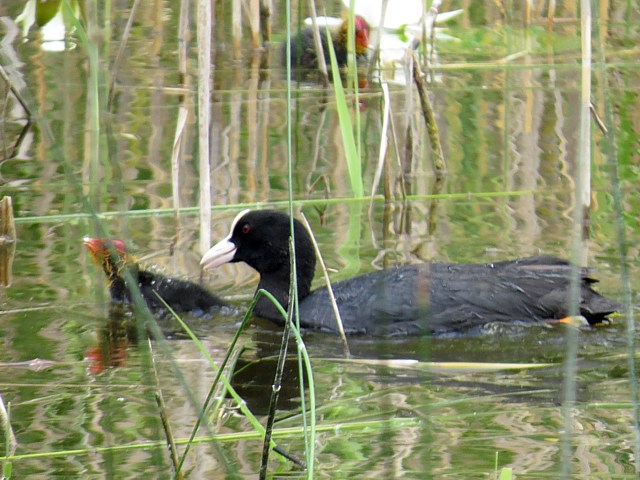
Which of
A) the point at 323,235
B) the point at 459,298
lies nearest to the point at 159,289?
the point at 323,235

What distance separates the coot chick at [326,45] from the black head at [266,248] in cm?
356

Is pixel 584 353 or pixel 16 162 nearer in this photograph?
pixel 584 353

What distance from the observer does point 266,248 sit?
215 inches

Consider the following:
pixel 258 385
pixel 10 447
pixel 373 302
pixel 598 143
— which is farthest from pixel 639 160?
pixel 10 447

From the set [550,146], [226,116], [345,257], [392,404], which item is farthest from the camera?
[226,116]

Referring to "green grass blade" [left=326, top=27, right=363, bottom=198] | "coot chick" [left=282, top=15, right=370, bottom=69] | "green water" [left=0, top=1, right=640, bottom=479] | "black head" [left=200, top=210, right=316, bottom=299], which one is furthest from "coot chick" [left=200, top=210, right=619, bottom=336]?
"coot chick" [left=282, top=15, right=370, bottom=69]

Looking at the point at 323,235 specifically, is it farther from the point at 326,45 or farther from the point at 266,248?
the point at 326,45

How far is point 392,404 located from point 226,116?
4.32 meters

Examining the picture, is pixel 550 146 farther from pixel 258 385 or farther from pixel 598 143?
pixel 258 385

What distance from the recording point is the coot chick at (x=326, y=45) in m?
9.01

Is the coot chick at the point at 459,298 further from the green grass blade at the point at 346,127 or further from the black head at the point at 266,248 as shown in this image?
the green grass blade at the point at 346,127

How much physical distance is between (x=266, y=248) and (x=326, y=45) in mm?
4060

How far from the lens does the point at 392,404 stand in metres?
3.82

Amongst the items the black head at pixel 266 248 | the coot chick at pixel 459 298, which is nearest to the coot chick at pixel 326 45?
the black head at pixel 266 248
